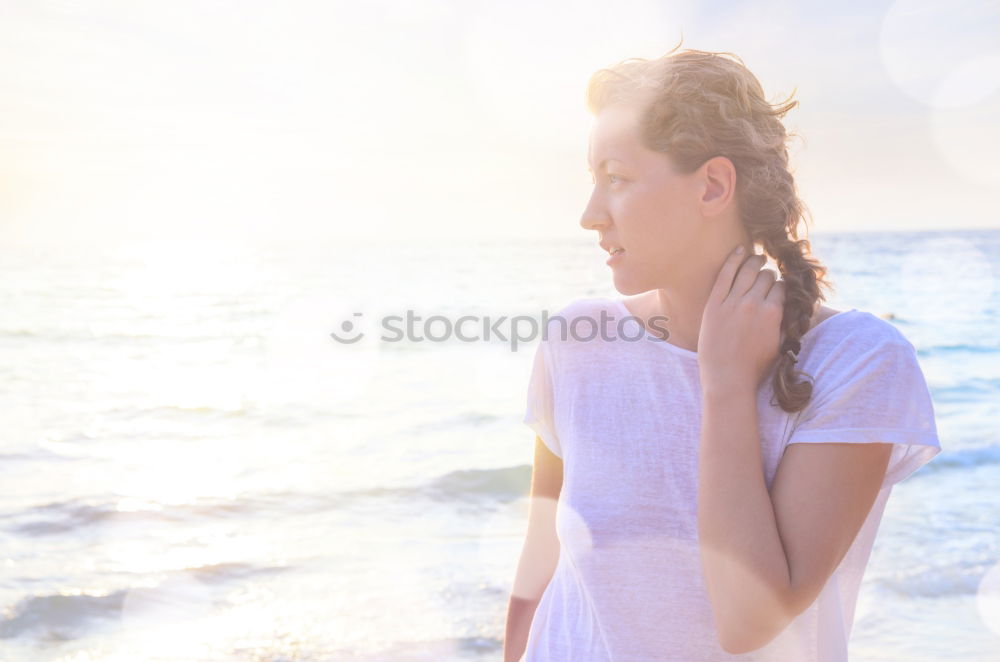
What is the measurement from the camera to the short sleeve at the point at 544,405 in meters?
2.13

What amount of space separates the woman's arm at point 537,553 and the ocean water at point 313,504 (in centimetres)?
394

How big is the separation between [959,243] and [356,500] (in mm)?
75788

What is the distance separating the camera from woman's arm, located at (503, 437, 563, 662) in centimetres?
219

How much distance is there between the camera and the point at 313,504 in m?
9.59

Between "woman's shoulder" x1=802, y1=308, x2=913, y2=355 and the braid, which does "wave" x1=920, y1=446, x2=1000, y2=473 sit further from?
"woman's shoulder" x1=802, y1=308, x2=913, y2=355

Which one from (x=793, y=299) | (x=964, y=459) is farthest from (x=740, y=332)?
(x=964, y=459)

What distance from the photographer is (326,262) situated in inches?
2815

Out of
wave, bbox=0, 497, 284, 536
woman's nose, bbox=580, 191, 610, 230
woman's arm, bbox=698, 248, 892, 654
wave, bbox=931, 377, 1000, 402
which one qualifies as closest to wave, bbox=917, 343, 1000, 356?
wave, bbox=931, 377, 1000, 402

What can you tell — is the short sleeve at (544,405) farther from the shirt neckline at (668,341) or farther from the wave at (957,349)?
the wave at (957,349)

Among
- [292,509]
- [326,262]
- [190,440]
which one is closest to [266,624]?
[292,509]

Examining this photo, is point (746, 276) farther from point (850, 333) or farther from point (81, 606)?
point (81, 606)

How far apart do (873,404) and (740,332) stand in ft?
0.94

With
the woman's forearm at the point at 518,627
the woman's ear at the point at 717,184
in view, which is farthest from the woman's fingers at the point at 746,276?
the woman's forearm at the point at 518,627

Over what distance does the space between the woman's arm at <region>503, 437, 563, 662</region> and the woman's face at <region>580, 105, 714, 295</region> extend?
503 millimetres
